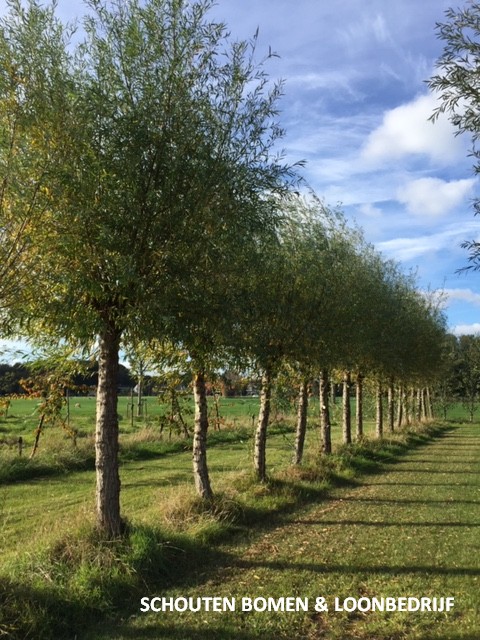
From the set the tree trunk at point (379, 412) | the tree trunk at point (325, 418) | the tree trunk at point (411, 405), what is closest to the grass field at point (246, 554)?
the tree trunk at point (325, 418)

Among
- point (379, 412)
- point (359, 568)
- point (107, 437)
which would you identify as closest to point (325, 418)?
point (379, 412)

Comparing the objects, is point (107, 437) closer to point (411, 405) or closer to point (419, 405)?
point (411, 405)

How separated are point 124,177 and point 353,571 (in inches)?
257

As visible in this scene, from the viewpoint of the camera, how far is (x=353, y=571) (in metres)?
8.39

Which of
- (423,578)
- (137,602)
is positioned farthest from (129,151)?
(423,578)

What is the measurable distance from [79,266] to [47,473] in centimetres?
1449

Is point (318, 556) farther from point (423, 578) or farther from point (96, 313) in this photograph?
point (96, 313)

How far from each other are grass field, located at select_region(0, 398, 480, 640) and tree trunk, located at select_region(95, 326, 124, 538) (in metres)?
0.39

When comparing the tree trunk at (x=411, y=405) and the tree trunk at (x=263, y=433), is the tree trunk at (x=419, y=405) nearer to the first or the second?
the tree trunk at (x=411, y=405)

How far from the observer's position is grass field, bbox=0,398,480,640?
634 centimetres

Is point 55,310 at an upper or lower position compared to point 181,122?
lower

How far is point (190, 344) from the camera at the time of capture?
7977 mm

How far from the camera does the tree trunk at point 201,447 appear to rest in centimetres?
1166

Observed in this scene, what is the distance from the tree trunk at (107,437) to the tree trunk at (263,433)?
6322 millimetres
